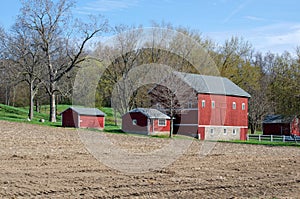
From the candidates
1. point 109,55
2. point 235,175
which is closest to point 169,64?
point 109,55

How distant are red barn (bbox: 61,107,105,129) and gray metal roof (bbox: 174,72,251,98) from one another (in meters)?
10.9

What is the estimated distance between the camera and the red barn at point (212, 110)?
47.9 meters

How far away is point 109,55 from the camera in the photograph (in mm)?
47719

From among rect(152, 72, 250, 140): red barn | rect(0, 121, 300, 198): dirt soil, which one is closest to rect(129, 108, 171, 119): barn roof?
rect(152, 72, 250, 140): red barn

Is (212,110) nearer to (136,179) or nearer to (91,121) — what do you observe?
(91,121)

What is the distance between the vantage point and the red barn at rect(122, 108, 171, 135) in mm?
47188

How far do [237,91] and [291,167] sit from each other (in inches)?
1414

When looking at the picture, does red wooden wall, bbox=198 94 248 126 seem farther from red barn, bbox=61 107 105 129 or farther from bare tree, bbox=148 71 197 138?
red barn, bbox=61 107 105 129

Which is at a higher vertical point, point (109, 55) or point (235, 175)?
point (109, 55)

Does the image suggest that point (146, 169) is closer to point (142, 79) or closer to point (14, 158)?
point (14, 158)

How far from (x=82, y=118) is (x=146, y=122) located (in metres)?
7.05

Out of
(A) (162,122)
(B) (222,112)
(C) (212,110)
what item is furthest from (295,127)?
(A) (162,122)

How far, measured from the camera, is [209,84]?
51188 millimetres

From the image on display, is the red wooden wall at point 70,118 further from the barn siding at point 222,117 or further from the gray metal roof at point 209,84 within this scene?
the barn siding at point 222,117
